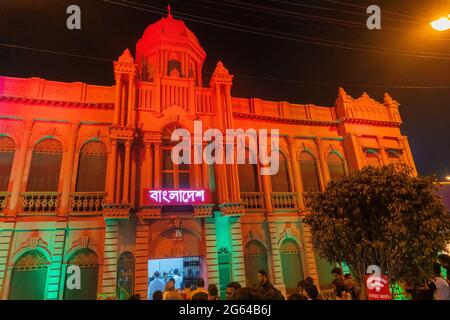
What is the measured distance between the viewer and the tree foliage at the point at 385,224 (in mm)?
8859

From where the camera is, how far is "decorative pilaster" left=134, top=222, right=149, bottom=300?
1240 centimetres

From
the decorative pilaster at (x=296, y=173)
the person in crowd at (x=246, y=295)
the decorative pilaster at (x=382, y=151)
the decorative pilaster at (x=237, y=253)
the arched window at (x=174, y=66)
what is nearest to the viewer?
the person in crowd at (x=246, y=295)

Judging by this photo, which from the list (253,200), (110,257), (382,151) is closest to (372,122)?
(382,151)

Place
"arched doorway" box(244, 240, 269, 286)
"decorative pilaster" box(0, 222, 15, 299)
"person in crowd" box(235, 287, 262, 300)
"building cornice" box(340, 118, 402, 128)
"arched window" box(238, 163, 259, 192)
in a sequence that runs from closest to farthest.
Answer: "person in crowd" box(235, 287, 262, 300)
"decorative pilaster" box(0, 222, 15, 299)
"arched doorway" box(244, 240, 269, 286)
"arched window" box(238, 163, 259, 192)
"building cornice" box(340, 118, 402, 128)

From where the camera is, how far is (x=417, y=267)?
347 inches

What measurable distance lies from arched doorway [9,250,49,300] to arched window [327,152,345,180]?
56.6ft

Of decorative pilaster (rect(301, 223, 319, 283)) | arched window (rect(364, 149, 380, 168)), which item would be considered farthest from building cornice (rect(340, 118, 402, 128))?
decorative pilaster (rect(301, 223, 319, 283))

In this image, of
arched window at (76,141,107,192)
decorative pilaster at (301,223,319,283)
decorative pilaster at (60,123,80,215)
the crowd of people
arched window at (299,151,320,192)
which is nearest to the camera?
the crowd of people

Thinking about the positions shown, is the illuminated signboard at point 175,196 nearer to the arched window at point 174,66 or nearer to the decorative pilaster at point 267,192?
the decorative pilaster at point 267,192

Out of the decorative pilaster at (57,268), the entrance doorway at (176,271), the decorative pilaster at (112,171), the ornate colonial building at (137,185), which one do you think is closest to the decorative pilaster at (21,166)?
the ornate colonial building at (137,185)

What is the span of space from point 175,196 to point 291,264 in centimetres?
796

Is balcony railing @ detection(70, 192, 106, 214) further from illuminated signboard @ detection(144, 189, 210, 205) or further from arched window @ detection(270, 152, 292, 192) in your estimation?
arched window @ detection(270, 152, 292, 192)

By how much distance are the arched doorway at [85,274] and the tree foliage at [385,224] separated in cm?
1030

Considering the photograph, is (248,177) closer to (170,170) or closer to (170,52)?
(170,170)
